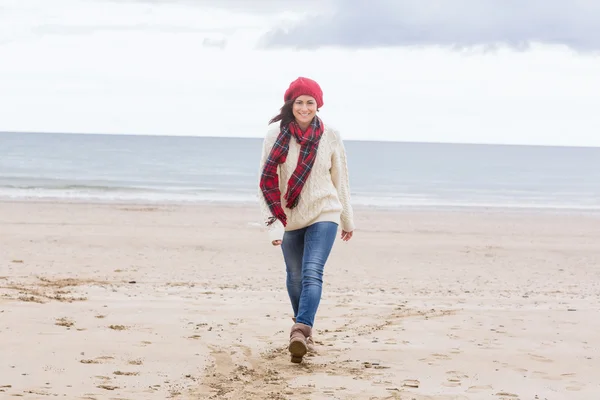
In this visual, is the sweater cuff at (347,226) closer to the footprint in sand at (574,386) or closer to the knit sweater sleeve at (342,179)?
the knit sweater sleeve at (342,179)

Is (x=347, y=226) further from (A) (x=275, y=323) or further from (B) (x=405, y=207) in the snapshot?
(B) (x=405, y=207)

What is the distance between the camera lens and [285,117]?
15.1 feet

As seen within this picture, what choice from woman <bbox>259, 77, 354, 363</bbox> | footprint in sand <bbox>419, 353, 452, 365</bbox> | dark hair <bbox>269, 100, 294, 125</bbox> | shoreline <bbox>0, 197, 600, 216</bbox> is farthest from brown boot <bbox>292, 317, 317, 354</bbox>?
shoreline <bbox>0, 197, 600, 216</bbox>

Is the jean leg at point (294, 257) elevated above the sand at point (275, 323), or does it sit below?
above

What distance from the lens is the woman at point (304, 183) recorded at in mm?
4512

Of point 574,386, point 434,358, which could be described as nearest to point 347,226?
point 434,358

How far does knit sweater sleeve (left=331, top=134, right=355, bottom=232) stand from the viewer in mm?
4641

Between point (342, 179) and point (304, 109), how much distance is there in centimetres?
51

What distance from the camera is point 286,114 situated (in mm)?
4613

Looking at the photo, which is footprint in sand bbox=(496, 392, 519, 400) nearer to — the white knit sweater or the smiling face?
the white knit sweater

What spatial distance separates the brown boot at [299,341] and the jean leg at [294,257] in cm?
30

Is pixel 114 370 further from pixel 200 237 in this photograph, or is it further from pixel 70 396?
pixel 200 237

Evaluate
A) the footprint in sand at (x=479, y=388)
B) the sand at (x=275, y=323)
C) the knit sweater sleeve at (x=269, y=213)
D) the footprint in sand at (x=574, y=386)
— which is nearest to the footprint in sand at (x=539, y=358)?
the sand at (x=275, y=323)

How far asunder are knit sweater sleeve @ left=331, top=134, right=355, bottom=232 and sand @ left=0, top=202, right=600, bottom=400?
2.87 ft
